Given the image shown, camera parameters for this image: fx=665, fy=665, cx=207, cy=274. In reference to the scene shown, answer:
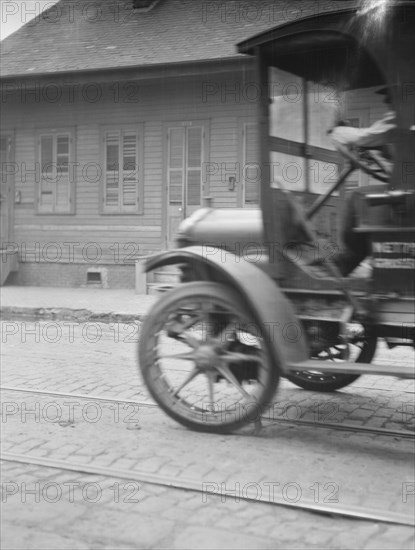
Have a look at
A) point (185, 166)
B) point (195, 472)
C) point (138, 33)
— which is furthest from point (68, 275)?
point (195, 472)

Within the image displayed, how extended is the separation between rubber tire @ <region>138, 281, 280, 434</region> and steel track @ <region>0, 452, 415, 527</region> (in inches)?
28.1

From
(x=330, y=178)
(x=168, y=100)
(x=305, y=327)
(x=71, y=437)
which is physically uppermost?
(x=168, y=100)

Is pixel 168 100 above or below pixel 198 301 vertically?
above

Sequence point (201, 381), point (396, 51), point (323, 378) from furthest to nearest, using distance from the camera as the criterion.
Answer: point (201, 381) < point (323, 378) < point (396, 51)

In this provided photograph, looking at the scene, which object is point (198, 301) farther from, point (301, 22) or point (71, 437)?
point (301, 22)

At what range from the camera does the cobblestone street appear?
112 inches

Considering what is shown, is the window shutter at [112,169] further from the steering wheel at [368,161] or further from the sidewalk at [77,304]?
the steering wheel at [368,161]

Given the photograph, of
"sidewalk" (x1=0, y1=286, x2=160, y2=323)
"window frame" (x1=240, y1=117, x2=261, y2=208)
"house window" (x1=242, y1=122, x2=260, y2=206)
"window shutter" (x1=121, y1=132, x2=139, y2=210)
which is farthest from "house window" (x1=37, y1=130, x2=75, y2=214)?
"house window" (x1=242, y1=122, x2=260, y2=206)

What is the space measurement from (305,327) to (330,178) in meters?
1.12

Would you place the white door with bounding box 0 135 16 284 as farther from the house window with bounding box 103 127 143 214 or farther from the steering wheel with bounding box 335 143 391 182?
the steering wheel with bounding box 335 143 391 182

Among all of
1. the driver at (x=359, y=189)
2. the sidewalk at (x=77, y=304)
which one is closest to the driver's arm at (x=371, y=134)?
the driver at (x=359, y=189)

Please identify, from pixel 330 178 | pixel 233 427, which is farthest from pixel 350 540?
pixel 330 178

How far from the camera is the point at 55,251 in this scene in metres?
15.4

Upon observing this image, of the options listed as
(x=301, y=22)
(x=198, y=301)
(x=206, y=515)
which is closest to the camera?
(x=206, y=515)
